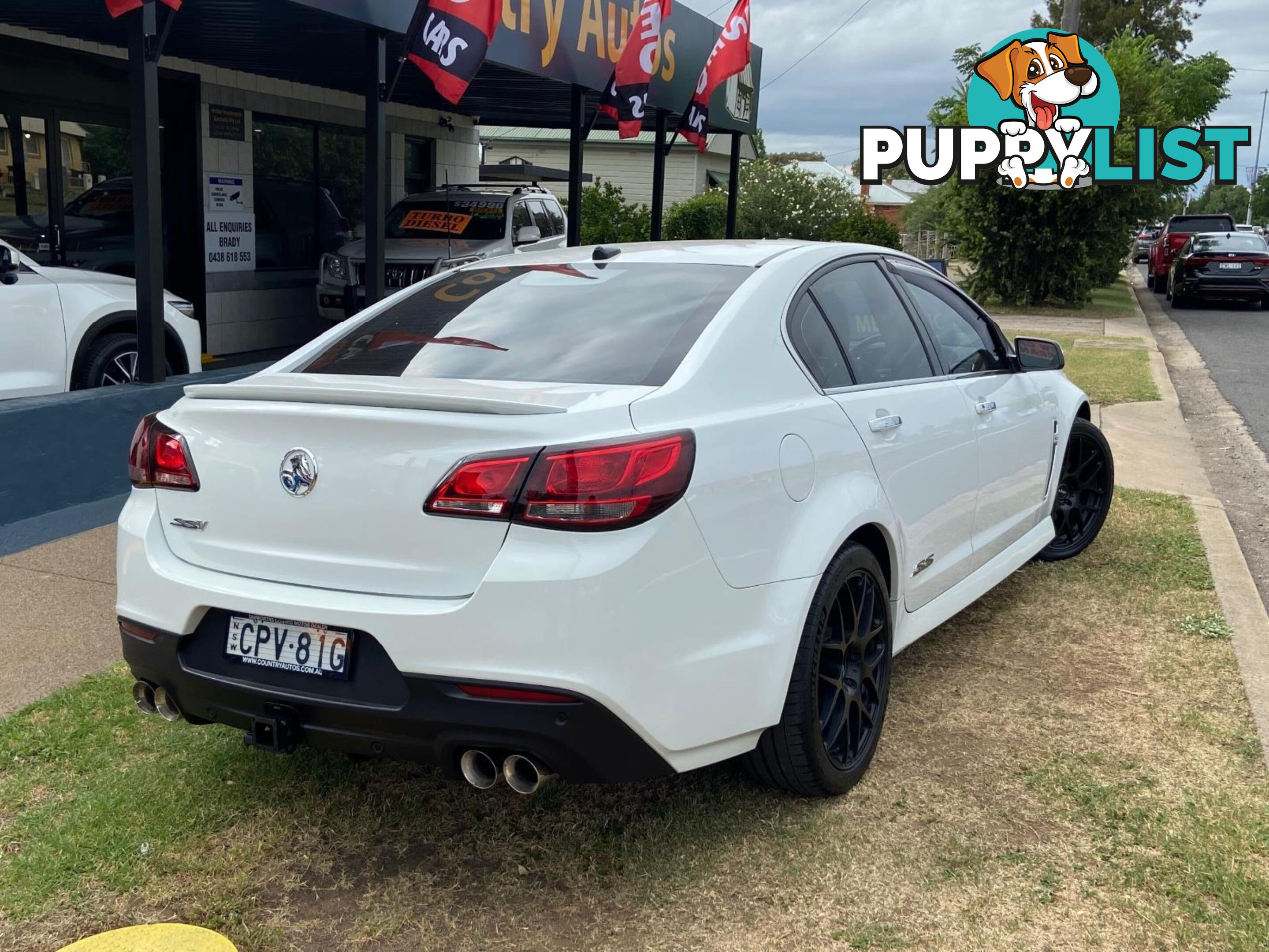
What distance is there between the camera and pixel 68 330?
7176 millimetres

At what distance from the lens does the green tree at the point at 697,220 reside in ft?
106

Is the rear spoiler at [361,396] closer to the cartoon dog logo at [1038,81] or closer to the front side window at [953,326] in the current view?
the front side window at [953,326]

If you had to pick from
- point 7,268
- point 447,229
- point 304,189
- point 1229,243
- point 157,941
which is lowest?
point 157,941

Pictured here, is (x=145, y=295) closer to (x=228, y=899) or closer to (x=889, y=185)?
(x=228, y=899)

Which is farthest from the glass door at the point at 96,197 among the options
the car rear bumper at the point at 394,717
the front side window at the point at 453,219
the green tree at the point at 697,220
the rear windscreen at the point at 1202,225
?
the rear windscreen at the point at 1202,225

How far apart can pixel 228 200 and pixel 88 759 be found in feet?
32.0

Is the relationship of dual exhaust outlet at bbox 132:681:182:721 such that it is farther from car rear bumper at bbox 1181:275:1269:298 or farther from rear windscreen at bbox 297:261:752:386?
car rear bumper at bbox 1181:275:1269:298

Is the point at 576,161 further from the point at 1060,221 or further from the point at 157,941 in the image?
the point at 1060,221

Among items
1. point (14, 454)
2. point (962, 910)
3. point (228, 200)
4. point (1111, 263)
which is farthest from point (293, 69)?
point (1111, 263)

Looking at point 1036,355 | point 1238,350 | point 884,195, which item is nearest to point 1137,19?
point 884,195

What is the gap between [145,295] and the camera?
7172 mm

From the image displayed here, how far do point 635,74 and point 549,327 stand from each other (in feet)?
30.0

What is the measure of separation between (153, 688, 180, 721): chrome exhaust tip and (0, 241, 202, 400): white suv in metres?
4.23

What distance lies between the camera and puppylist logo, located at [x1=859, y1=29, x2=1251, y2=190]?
2311 cm
